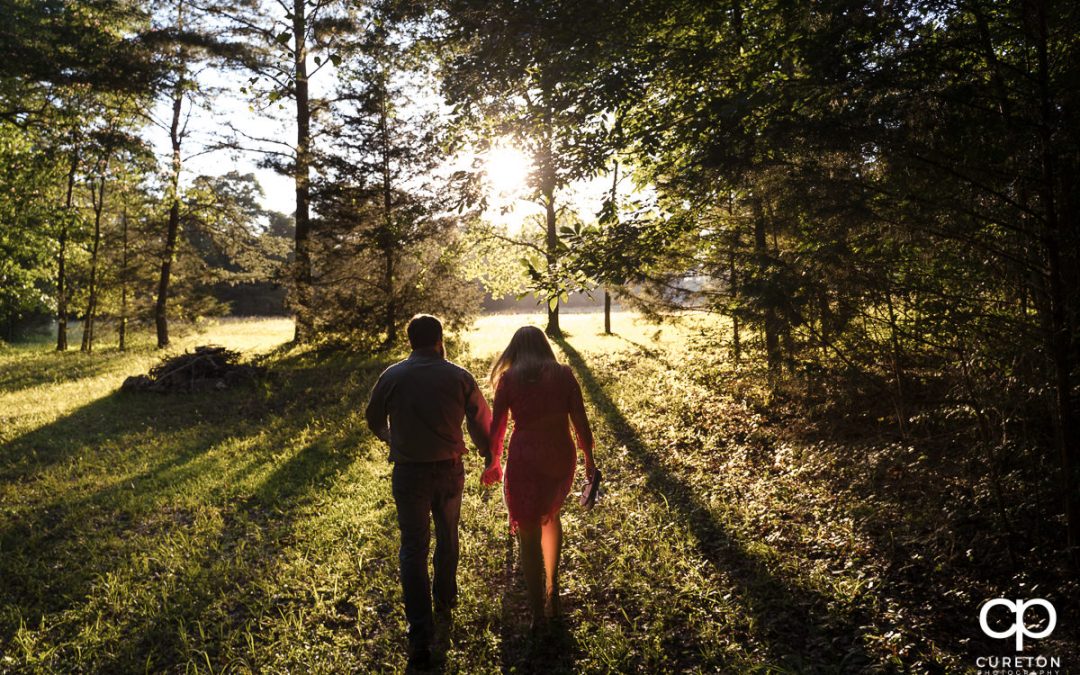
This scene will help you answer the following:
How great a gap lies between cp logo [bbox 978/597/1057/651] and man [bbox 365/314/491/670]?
3.37 metres

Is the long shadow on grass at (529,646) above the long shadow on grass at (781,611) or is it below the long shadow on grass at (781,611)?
below

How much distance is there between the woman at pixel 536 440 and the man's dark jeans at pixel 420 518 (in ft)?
1.26

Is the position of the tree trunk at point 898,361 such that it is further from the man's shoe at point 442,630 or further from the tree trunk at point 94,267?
the tree trunk at point 94,267

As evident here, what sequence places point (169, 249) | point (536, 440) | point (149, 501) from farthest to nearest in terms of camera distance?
1. point (169, 249)
2. point (149, 501)
3. point (536, 440)

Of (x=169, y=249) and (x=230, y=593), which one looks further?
(x=169, y=249)

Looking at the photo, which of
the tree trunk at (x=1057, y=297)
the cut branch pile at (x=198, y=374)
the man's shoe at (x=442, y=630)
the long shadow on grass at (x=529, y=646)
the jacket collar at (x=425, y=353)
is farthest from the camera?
the cut branch pile at (x=198, y=374)

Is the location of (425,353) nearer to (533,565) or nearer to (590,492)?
(590,492)

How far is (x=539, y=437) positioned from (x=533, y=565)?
90cm

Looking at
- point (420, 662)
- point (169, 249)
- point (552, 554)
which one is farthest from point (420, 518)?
point (169, 249)

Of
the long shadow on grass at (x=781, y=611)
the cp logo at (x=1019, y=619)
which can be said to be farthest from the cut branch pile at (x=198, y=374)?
the cp logo at (x=1019, y=619)

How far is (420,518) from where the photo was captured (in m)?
4.19

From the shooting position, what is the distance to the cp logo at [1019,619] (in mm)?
3680
